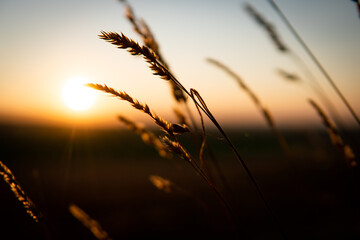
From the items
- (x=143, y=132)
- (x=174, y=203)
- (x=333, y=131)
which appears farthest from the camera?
(x=174, y=203)

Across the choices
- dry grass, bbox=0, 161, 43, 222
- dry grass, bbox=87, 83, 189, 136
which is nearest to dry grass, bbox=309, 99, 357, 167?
dry grass, bbox=87, 83, 189, 136

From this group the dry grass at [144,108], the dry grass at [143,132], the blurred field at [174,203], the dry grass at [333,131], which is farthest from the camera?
the blurred field at [174,203]

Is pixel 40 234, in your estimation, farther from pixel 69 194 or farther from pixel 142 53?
pixel 142 53

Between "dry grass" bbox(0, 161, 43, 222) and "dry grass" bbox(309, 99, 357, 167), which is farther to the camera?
"dry grass" bbox(309, 99, 357, 167)

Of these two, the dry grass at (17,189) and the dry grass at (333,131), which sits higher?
the dry grass at (17,189)

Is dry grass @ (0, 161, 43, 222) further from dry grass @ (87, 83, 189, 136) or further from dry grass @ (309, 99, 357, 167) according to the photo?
dry grass @ (309, 99, 357, 167)

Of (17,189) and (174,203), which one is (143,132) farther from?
(174,203)

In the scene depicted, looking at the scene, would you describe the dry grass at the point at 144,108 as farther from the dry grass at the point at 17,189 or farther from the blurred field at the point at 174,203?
the blurred field at the point at 174,203

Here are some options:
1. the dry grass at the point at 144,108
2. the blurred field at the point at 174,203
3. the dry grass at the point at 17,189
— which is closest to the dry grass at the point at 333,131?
the blurred field at the point at 174,203

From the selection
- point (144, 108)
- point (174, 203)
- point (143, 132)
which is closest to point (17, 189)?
point (144, 108)

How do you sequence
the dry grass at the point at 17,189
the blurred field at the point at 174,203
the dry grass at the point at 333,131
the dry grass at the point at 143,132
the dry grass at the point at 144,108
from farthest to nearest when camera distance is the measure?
the blurred field at the point at 174,203, the dry grass at the point at 143,132, the dry grass at the point at 333,131, the dry grass at the point at 17,189, the dry grass at the point at 144,108

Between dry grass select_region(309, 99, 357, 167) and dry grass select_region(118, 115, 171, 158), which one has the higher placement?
dry grass select_region(118, 115, 171, 158)

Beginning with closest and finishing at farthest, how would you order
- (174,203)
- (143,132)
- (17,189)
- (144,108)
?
(144,108)
(17,189)
(143,132)
(174,203)

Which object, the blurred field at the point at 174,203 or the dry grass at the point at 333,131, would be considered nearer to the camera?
the dry grass at the point at 333,131
